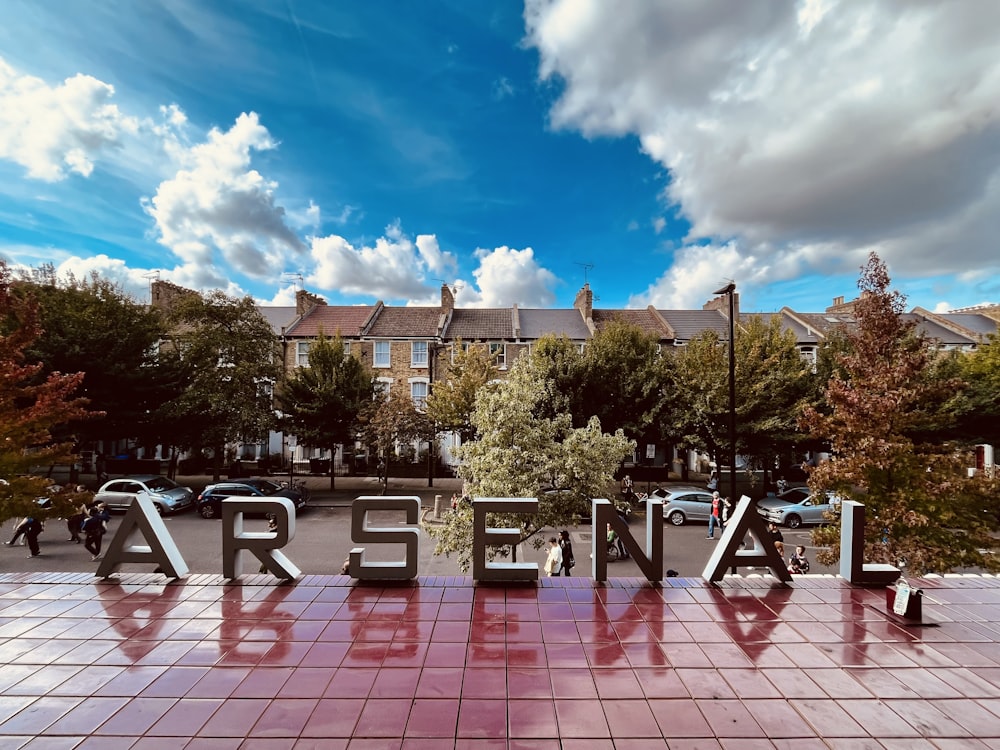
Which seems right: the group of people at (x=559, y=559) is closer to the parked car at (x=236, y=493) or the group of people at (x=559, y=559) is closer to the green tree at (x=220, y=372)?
the parked car at (x=236, y=493)

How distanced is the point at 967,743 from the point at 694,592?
13.1 feet

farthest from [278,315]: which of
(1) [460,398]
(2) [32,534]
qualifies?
(2) [32,534]

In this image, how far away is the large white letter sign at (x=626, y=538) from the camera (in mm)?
8797

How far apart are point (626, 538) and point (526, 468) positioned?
4236mm

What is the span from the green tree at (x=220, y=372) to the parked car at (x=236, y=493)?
4841mm

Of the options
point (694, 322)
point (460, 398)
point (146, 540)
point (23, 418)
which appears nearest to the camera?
point (146, 540)

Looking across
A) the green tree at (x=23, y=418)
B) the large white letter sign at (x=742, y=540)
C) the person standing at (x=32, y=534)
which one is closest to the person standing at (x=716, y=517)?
the large white letter sign at (x=742, y=540)

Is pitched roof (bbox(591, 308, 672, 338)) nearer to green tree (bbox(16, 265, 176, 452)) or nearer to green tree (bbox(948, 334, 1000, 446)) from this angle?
green tree (bbox(948, 334, 1000, 446))

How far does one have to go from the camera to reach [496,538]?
349 inches

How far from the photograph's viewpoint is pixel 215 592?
Answer: 28.9 ft

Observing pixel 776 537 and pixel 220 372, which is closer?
pixel 776 537

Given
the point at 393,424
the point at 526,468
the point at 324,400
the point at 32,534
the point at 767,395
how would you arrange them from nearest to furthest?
the point at 526,468 → the point at 32,534 → the point at 767,395 → the point at 393,424 → the point at 324,400

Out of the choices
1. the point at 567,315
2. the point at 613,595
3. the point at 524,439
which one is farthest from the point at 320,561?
the point at 567,315

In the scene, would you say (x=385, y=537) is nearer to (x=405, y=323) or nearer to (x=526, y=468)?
(x=526, y=468)
